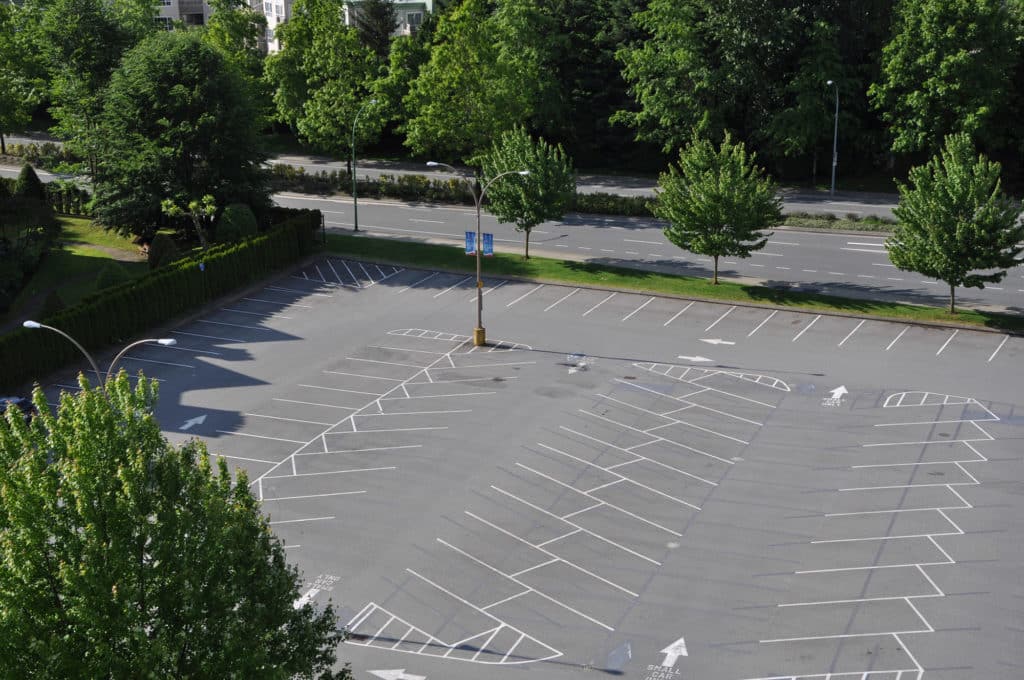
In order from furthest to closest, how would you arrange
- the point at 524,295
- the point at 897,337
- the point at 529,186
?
the point at 529,186, the point at 524,295, the point at 897,337

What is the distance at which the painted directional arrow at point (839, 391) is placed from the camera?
37072 millimetres

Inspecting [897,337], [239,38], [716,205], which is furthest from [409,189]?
[897,337]

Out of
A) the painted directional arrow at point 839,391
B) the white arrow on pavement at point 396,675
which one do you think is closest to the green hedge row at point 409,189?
the painted directional arrow at point 839,391

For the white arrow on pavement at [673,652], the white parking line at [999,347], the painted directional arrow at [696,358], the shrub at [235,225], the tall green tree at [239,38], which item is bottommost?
the white arrow on pavement at [673,652]

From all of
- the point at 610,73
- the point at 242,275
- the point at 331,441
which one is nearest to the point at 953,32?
the point at 610,73

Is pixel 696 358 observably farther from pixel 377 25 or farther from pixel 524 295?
pixel 377 25

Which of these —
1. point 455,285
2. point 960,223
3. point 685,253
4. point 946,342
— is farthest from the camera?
point 685,253

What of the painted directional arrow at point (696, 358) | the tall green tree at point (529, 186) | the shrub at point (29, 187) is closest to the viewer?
the painted directional arrow at point (696, 358)

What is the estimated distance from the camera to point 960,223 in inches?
1646

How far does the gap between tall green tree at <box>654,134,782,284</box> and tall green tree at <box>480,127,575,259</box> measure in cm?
626

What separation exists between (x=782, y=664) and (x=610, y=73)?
6062 centimetres

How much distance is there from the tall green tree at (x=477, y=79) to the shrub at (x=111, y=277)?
2730cm

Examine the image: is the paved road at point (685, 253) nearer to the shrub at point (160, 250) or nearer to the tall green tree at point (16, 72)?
the shrub at point (160, 250)

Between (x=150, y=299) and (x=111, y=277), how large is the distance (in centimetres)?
329
